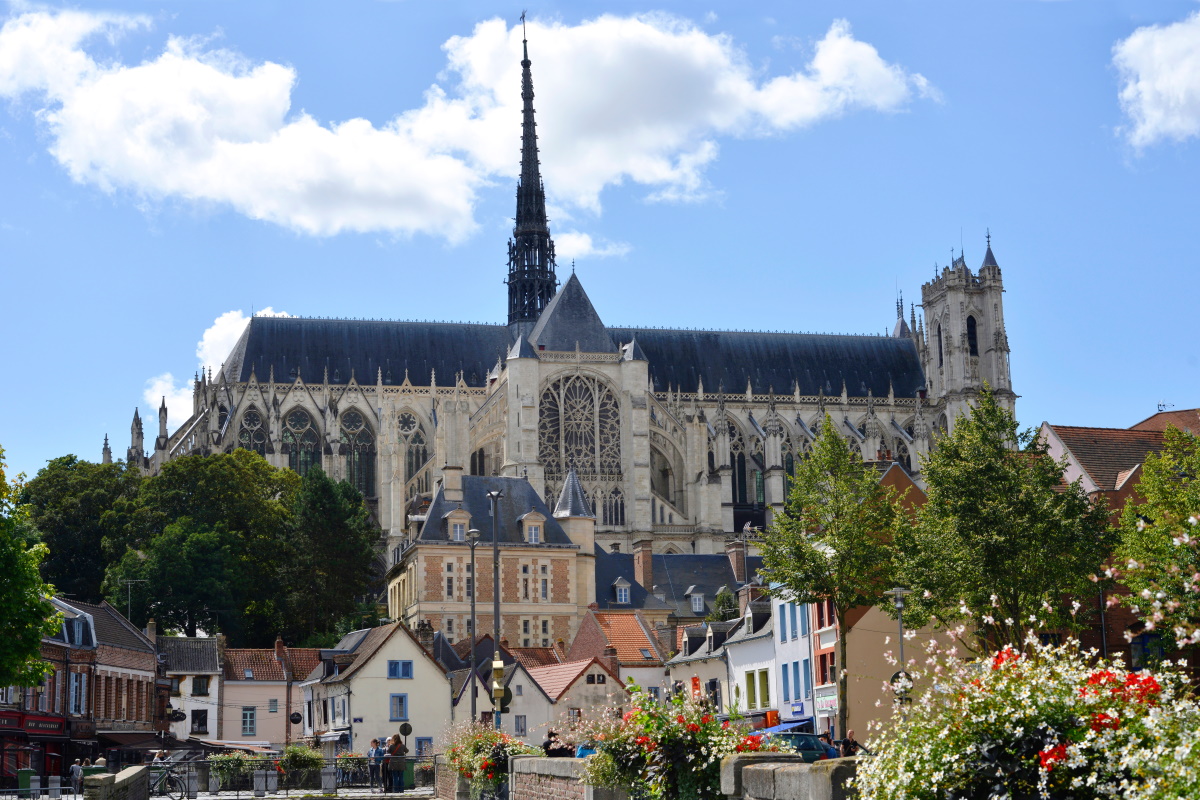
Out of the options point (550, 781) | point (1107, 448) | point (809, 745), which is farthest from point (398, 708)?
point (550, 781)

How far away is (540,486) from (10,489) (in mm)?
55729

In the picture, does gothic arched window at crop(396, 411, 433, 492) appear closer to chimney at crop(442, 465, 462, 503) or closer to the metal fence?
chimney at crop(442, 465, 462, 503)

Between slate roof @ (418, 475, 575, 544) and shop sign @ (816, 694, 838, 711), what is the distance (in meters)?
23.5

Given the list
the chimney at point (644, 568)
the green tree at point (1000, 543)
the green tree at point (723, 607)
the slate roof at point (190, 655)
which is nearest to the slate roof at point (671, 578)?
the chimney at point (644, 568)

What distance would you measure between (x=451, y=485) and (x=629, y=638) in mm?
12581

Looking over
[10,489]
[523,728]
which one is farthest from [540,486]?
[10,489]

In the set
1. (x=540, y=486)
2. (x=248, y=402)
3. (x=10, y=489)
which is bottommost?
(x=10, y=489)

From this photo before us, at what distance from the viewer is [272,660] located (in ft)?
180

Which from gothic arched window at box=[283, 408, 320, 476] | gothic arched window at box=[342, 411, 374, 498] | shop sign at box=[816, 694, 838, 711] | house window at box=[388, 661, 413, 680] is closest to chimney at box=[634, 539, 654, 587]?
house window at box=[388, 661, 413, 680]

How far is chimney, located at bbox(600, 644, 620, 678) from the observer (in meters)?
46.7

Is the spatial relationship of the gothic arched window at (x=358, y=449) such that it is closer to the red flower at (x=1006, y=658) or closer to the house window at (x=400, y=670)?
the house window at (x=400, y=670)

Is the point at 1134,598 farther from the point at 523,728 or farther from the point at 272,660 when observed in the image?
the point at 272,660

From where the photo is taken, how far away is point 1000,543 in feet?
96.1

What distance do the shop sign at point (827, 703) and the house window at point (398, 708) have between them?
44.7 ft
